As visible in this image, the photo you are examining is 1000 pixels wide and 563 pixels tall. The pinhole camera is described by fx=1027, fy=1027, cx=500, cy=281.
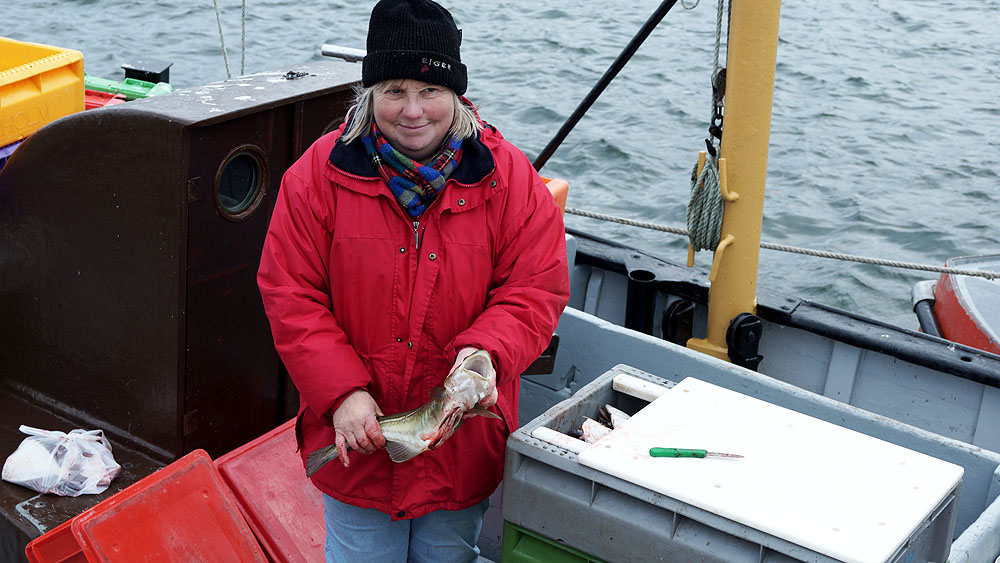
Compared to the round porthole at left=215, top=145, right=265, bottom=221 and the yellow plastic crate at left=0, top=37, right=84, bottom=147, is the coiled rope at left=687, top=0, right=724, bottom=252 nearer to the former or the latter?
the round porthole at left=215, top=145, right=265, bottom=221

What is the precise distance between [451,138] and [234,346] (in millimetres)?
1642

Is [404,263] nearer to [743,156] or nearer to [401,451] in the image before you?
[401,451]

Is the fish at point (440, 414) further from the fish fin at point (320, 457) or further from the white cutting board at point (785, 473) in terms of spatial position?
the white cutting board at point (785, 473)

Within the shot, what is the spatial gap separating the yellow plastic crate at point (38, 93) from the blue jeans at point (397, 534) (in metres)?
3.28

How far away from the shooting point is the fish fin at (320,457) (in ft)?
7.64

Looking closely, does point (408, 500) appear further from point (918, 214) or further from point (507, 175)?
point (918, 214)

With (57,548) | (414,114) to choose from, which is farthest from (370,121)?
(57,548)

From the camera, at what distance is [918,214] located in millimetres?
10891

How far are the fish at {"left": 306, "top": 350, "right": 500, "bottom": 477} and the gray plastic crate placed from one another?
0.25m

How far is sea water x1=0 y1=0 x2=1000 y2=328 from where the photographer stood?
10492 millimetres

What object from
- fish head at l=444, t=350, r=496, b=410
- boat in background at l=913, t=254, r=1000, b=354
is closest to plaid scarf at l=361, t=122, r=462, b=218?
fish head at l=444, t=350, r=496, b=410

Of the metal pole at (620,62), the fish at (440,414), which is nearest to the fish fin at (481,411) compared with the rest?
the fish at (440,414)

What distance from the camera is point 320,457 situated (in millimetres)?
2346

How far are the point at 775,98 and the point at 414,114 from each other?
11565 mm
